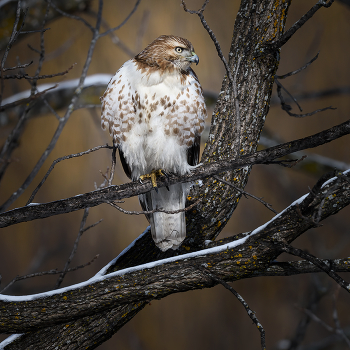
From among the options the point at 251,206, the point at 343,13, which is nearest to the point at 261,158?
the point at 251,206

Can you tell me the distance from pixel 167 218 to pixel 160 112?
0.63 meters

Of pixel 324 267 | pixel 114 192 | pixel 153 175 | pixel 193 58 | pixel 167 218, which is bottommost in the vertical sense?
pixel 324 267

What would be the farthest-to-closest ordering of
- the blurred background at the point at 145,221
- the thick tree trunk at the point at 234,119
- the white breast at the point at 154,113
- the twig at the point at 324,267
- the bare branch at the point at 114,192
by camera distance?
the blurred background at the point at 145,221, the thick tree trunk at the point at 234,119, the white breast at the point at 154,113, the bare branch at the point at 114,192, the twig at the point at 324,267

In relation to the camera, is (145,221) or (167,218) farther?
(145,221)

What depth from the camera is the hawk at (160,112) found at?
1.95m

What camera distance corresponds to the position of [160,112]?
76.2 inches

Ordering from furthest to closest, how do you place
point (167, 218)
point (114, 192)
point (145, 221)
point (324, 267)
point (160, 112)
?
point (145, 221) < point (167, 218) < point (160, 112) < point (114, 192) < point (324, 267)

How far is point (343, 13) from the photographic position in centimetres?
488

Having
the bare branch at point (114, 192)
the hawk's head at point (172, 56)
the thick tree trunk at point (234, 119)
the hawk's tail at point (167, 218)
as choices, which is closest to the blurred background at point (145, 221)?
the hawk's tail at point (167, 218)

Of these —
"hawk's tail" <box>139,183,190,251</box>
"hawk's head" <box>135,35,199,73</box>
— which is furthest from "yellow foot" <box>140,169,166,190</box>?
"hawk's head" <box>135,35,199,73</box>

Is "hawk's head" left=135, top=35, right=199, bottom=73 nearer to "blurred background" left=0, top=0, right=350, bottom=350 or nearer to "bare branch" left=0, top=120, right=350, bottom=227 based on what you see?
"bare branch" left=0, top=120, right=350, bottom=227

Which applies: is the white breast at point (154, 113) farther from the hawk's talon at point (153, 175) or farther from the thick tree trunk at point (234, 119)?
the thick tree trunk at point (234, 119)

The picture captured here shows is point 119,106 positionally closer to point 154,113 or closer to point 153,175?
point 154,113

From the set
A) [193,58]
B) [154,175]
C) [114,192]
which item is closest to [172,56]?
[193,58]
